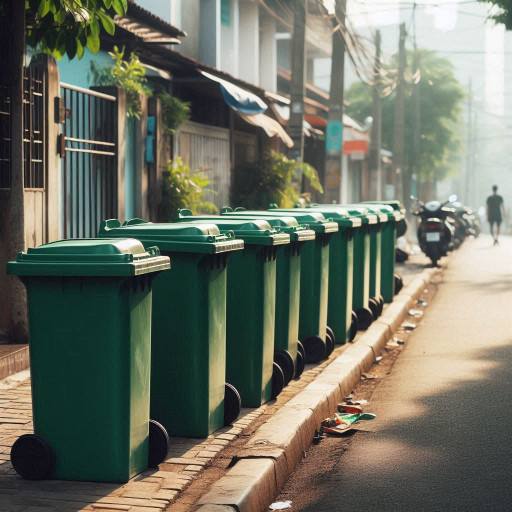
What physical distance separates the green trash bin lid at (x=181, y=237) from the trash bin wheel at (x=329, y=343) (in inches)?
125

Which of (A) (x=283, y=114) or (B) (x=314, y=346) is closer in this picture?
(B) (x=314, y=346)

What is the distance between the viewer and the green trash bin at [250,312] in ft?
24.5

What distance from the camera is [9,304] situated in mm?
9500

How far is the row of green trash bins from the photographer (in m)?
5.52

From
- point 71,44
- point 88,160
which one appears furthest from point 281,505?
point 88,160

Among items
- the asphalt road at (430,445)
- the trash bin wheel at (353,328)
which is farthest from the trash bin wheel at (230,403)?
the trash bin wheel at (353,328)

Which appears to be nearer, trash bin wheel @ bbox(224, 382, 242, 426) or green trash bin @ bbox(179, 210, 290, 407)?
trash bin wheel @ bbox(224, 382, 242, 426)

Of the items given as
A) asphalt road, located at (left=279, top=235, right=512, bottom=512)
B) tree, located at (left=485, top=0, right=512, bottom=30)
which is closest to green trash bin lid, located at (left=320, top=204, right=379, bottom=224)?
asphalt road, located at (left=279, top=235, right=512, bottom=512)

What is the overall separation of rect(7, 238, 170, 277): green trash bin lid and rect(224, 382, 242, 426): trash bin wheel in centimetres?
151

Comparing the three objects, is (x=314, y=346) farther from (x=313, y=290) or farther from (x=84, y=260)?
(x=84, y=260)

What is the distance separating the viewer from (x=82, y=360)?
551 cm

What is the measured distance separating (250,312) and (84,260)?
6.88ft

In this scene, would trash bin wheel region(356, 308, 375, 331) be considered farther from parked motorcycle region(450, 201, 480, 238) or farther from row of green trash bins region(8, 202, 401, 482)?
parked motorcycle region(450, 201, 480, 238)

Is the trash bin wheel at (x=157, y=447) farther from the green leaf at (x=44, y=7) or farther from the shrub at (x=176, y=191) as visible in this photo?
the shrub at (x=176, y=191)
